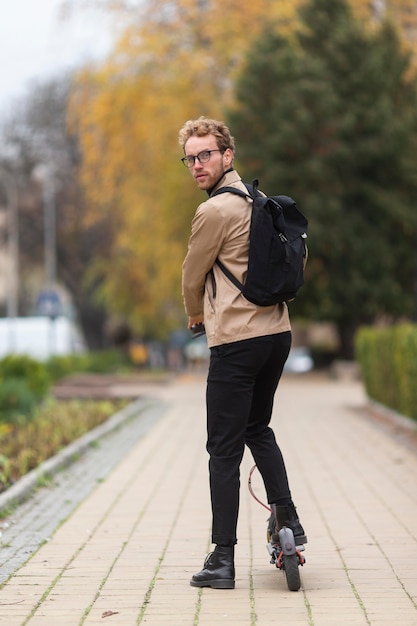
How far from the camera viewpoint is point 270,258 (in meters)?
6.07

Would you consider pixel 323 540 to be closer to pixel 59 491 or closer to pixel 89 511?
pixel 89 511

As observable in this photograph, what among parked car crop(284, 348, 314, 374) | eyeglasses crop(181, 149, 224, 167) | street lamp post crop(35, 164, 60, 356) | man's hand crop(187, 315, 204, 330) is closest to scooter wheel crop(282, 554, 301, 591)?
man's hand crop(187, 315, 204, 330)

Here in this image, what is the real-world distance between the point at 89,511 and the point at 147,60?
81.9 ft

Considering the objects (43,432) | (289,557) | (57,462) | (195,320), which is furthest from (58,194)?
(289,557)

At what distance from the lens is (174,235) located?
1366 inches

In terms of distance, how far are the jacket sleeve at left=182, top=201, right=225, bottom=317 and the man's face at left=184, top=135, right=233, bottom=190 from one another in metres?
0.17

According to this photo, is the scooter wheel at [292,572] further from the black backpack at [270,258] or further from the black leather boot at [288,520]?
the black backpack at [270,258]

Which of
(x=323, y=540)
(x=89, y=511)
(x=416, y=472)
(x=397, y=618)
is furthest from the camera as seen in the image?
(x=416, y=472)

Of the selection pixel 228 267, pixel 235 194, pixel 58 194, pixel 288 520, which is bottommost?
pixel 288 520

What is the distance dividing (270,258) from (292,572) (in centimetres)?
138

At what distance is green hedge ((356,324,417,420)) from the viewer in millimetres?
15288

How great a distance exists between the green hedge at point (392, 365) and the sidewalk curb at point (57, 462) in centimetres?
356

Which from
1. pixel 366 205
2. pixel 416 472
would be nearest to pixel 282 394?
pixel 366 205

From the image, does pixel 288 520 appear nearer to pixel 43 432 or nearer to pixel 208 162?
pixel 208 162
